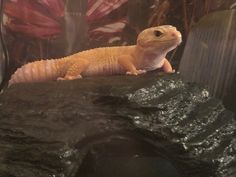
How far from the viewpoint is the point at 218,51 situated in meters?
1.52

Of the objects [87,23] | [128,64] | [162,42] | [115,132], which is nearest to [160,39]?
[162,42]

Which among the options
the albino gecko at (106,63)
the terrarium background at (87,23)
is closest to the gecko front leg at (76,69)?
the albino gecko at (106,63)

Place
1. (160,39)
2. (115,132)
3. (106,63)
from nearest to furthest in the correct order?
1. (115,132)
2. (160,39)
3. (106,63)

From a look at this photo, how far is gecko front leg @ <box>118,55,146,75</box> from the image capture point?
1.48 meters

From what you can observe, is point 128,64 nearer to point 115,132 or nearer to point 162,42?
point 162,42

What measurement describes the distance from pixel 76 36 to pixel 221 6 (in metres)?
0.57

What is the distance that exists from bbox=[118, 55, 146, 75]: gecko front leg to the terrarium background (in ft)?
0.56

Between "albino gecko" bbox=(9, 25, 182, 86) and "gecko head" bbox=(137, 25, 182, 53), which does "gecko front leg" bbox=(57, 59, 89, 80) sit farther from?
"gecko head" bbox=(137, 25, 182, 53)

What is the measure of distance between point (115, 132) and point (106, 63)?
470 mm

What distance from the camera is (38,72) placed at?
5.08 feet

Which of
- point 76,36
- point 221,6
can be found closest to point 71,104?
point 76,36

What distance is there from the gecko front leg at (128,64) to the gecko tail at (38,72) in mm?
240

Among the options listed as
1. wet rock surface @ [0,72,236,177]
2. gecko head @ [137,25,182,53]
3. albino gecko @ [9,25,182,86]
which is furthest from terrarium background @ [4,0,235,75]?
wet rock surface @ [0,72,236,177]

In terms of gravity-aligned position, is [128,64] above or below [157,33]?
below
